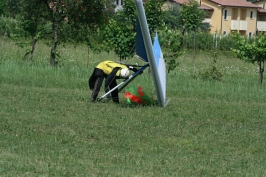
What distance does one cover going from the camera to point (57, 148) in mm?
9250

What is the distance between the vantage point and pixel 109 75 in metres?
14.1

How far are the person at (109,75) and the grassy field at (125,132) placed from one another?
0.39 m

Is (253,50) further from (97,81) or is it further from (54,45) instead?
(97,81)

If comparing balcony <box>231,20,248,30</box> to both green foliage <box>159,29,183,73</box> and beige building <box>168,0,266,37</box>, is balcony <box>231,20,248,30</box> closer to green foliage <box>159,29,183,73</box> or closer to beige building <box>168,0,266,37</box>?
beige building <box>168,0,266,37</box>

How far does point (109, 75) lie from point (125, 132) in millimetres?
3450

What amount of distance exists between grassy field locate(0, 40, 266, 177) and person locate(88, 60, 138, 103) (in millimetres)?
388

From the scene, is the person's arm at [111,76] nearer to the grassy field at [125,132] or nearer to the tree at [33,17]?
the grassy field at [125,132]

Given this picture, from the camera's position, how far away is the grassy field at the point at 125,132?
27.2ft

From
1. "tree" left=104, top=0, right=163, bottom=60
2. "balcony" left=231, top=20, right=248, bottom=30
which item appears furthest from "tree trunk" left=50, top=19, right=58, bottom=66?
"balcony" left=231, top=20, right=248, bottom=30

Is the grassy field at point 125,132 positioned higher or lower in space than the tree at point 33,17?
lower

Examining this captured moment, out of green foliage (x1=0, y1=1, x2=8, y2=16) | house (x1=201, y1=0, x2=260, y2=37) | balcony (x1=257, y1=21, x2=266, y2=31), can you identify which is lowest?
balcony (x1=257, y1=21, x2=266, y2=31)

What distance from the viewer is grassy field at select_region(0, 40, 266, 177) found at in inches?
327

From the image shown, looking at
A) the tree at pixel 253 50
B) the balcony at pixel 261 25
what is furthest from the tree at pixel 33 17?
the balcony at pixel 261 25

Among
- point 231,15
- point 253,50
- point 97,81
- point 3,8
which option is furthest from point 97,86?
Result: point 231,15
